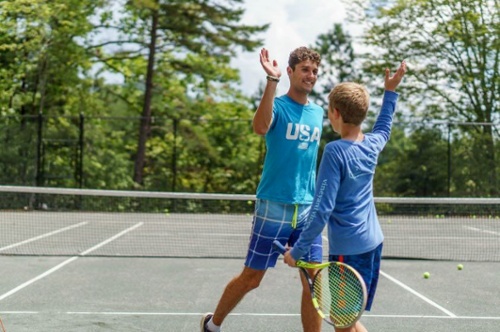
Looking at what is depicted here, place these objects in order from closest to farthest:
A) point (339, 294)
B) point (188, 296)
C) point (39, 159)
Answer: point (339, 294), point (188, 296), point (39, 159)

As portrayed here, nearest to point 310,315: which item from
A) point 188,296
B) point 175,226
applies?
point 188,296

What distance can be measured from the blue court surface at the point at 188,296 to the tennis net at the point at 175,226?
89 centimetres

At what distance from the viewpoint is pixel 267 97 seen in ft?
14.4

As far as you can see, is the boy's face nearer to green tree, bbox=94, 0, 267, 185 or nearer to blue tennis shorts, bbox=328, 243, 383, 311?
blue tennis shorts, bbox=328, 243, 383, 311

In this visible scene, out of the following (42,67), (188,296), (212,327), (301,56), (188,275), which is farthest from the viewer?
A: (42,67)

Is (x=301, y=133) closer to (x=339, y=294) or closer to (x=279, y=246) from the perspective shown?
(x=279, y=246)

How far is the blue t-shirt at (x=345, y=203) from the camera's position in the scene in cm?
372

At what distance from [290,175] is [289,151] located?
151mm

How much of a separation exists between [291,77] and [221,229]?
36.7 feet

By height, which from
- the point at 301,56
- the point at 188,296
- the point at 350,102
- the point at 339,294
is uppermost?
the point at 301,56

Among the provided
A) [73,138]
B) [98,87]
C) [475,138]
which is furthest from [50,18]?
[475,138]

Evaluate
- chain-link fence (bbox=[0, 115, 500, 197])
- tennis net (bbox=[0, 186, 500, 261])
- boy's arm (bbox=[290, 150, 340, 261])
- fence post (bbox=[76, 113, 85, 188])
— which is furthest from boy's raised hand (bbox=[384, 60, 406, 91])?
fence post (bbox=[76, 113, 85, 188])

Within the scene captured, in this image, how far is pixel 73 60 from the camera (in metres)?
26.3

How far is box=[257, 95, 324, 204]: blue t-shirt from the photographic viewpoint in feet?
15.5
